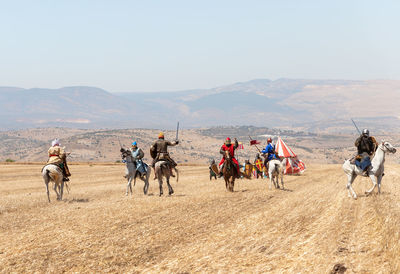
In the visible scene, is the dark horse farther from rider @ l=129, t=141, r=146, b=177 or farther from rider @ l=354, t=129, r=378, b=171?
rider @ l=354, t=129, r=378, b=171

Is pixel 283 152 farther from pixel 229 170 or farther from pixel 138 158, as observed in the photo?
pixel 138 158

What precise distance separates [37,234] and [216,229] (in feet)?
Result: 14.7

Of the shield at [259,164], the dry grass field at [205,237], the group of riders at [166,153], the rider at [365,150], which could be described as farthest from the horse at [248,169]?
the dry grass field at [205,237]

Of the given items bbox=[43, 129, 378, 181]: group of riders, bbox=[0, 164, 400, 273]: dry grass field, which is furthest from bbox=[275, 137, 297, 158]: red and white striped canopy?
bbox=[0, 164, 400, 273]: dry grass field

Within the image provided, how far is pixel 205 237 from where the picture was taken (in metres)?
12.4

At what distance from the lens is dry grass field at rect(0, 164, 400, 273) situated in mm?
9695

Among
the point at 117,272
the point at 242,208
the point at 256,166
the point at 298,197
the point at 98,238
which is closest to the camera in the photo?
Result: the point at 117,272

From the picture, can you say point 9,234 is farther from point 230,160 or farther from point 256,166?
point 256,166

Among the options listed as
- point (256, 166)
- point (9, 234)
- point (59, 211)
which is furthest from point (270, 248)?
point (256, 166)

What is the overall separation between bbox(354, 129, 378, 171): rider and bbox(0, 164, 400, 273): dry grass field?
1.91m

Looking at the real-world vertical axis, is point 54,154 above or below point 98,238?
above

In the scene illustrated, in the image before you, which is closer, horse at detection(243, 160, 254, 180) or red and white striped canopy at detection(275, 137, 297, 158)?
horse at detection(243, 160, 254, 180)

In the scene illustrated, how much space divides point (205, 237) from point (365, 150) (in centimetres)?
949

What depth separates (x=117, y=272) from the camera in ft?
32.0
